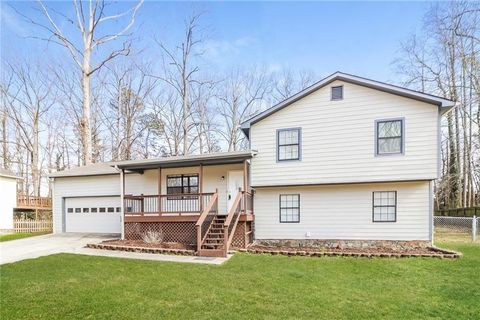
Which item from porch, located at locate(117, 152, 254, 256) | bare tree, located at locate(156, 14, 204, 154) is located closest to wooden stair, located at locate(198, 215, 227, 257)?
porch, located at locate(117, 152, 254, 256)

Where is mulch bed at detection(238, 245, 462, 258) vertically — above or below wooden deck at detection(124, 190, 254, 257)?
below

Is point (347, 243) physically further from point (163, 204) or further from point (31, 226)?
point (31, 226)

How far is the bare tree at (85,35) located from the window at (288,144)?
14.0 metres

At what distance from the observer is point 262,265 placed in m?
8.41

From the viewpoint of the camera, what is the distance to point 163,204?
44.4ft

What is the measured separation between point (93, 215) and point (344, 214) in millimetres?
11972

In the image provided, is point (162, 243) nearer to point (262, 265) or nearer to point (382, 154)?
point (262, 265)

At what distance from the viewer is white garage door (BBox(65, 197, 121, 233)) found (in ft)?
49.3

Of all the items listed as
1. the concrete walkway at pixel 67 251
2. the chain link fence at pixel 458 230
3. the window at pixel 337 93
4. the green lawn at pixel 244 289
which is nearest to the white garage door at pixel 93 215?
the concrete walkway at pixel 67 251

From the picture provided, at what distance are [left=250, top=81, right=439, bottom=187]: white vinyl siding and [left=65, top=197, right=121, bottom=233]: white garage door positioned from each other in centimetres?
765

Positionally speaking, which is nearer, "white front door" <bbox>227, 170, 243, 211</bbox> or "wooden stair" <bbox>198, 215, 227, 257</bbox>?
"wooden stair" <bbox>198, 215, 227, 257</bbox>

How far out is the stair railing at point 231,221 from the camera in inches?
388

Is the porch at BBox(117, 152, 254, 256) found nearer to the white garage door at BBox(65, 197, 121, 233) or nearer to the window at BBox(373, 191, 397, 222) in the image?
the white garage door at BBox(65, 197, 121, 233)

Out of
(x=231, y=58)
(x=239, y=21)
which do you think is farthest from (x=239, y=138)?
(x=239, y=21)
